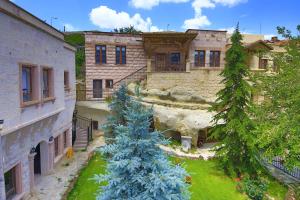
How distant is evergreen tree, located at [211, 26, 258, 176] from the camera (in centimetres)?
1413

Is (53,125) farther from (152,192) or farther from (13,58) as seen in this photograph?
(152,192)

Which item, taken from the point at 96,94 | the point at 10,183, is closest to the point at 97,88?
the point at 96,94

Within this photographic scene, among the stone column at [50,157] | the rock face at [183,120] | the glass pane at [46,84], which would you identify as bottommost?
the stone column at [50,157]

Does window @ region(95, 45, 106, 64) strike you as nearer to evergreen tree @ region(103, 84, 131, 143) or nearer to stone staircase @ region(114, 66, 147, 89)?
stone staircase @ region(114, 66, 147, 89)

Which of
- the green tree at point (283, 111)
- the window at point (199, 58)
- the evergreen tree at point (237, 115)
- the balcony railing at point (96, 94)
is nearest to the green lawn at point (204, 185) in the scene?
the evergreen tree at point (237, 115)

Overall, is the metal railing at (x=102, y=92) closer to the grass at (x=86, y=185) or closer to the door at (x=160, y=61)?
the door at (x=160, y=61)

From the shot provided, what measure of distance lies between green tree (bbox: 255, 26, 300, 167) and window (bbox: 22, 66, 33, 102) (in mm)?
11766

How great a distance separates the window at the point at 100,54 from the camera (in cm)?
2588

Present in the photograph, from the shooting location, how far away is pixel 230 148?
15062 mm

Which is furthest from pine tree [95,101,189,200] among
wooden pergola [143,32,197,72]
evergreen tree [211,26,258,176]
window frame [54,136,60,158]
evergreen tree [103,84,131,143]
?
wooden pergola [143,32,197,72]

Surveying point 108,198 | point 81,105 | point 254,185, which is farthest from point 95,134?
point 108,198

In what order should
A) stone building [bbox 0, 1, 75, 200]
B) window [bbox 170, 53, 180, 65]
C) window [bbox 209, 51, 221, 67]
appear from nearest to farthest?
stone building [bbox 0, 1, 75, 200]
window [bbox 170, 53, 180, 65]
window [bbox 209, 51, 221, 67]

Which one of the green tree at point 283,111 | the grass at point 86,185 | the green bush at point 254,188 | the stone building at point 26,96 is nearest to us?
the stone building at point 26,96

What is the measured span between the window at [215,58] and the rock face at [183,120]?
31.1 feet
